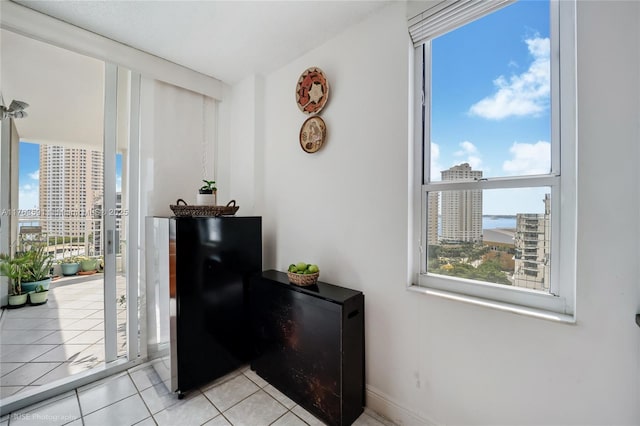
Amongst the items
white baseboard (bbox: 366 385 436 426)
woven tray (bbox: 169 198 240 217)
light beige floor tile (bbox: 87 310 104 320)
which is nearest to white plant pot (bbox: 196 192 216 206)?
woven tray (bbox: 169 198 240 217)

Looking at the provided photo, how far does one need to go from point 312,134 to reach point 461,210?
1.16 meters

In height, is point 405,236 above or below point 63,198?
below

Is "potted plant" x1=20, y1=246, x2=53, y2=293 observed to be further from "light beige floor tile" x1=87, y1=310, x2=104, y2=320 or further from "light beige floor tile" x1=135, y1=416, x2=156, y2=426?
"light beige floor tile" x1=135, y1=416, x2=156, y2=426

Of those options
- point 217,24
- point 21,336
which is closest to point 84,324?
point 21,336

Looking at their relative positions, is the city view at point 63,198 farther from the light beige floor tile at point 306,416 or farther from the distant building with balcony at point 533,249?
the distant building with balcony at point 533,249

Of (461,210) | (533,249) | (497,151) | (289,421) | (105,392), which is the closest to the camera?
(533,249)

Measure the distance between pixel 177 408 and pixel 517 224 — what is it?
2.22 metres

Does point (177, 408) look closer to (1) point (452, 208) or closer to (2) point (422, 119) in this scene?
(1) point (452, 208)

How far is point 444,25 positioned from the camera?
1.43 m

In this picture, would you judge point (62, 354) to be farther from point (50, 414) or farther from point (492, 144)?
point (492, 144)

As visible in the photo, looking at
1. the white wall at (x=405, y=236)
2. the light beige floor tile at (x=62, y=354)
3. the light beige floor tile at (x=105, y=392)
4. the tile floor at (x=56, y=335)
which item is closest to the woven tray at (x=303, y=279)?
the white wall at (x=405, y=236)

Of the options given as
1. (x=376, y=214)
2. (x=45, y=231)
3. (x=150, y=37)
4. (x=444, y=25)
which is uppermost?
(x=150, y=37)

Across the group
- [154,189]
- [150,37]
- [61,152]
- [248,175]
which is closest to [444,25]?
[248,175]

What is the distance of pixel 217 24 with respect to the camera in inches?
69.5
